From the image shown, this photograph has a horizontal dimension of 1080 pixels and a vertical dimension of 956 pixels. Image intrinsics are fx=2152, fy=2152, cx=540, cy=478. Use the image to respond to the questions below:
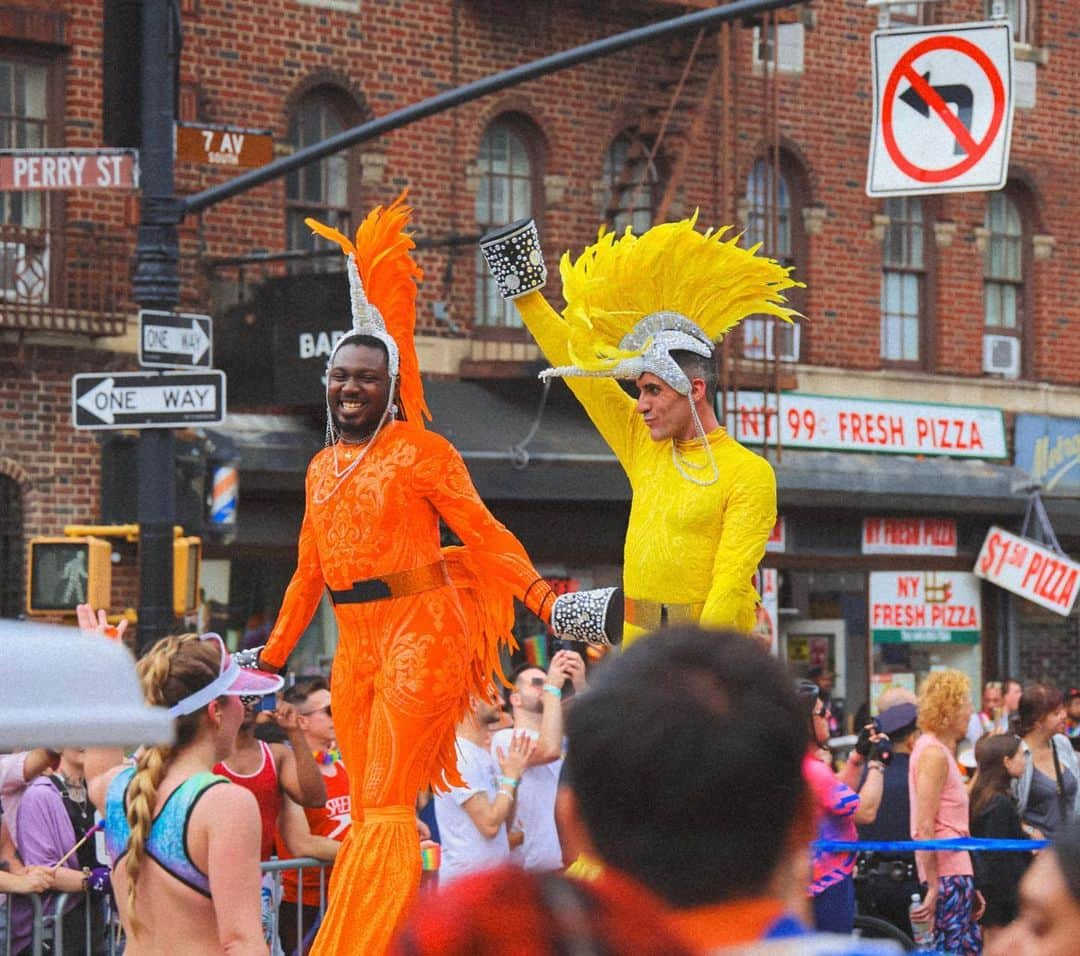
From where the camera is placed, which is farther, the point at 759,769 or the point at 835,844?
the point at 835,844

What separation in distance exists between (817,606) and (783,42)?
607cm

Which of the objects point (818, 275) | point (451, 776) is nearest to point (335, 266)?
point (818, 275)

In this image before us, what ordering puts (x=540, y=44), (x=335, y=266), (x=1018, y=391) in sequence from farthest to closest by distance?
(x=1018, y=391) → (x=540, y=44) → (x=335, y=266)

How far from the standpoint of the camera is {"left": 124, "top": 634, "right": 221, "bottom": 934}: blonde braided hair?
4965 millimetres

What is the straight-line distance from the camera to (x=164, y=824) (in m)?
4.95

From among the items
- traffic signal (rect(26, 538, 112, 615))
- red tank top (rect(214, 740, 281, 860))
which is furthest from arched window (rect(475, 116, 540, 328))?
red tank top (rect(214, 740, 281, 860))

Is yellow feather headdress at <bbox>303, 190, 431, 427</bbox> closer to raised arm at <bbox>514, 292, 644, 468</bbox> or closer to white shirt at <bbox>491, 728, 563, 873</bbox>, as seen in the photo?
raised arm at <bbox>514, 292, 644, 468</bbox>

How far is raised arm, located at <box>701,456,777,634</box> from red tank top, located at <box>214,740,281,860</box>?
1.95m

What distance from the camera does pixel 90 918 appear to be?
26.6 feet

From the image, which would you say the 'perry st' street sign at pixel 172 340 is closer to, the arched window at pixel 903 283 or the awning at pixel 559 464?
the awning at pixel 559 464

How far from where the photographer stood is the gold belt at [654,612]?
699cm

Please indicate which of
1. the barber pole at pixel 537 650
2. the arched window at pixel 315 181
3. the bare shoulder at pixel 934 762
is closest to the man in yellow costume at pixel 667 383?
the bare shoulder at pixel 934 762

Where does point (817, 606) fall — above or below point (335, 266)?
below

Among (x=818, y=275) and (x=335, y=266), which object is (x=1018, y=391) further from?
(x=335, y=266)
